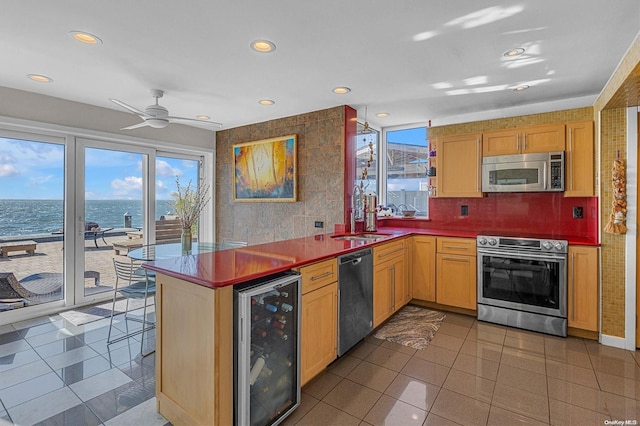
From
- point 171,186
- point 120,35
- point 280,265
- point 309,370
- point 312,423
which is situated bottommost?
point 312,423

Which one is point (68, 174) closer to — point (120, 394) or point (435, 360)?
point (120, 394)

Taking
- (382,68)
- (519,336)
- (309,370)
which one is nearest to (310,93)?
(382,68)

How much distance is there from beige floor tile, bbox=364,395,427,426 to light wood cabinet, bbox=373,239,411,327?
3.19 feet

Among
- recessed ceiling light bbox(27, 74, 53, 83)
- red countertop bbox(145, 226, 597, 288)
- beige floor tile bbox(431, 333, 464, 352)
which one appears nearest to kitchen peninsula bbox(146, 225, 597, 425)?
red countertop bbox(145, 226, 597, 288)

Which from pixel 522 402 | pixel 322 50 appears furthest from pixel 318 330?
pixel 322 50

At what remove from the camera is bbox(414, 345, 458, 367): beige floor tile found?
2.62 m

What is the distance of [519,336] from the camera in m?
3.12

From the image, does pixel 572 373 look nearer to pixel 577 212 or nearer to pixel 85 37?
pixel 577 212

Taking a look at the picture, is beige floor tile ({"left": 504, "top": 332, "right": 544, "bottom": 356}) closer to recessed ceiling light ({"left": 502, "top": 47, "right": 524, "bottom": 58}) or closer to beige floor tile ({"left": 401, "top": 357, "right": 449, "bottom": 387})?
beige floor tile ({"left": 401, "top": 357, "right": 449, "bottom": 387})

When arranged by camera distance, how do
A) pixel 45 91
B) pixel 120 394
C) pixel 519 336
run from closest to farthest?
pixel 120 394 → pixel 519 336 → pixel 45 91

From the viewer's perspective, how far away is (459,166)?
156 inches

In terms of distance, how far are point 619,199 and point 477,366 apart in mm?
1933

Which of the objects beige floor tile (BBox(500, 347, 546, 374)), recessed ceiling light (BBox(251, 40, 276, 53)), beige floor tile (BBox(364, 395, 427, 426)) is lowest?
beige floor tile (BBox(364, 395, 427, 426))

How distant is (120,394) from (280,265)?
4.74ft
